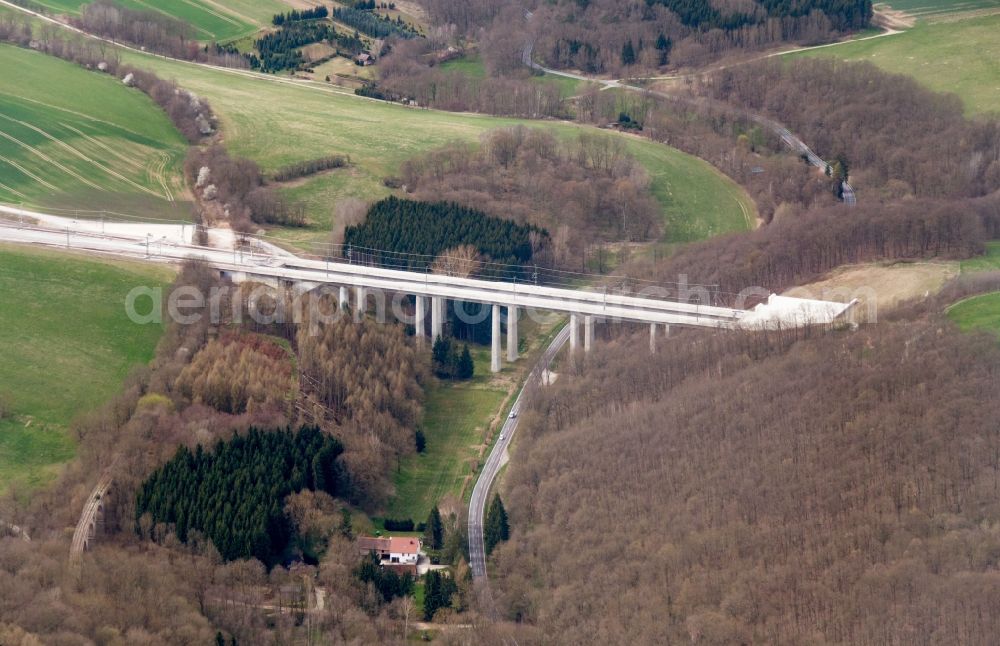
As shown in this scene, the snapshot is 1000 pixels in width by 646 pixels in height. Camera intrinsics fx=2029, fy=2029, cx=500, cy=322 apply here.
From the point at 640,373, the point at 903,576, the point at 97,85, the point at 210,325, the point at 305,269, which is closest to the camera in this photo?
the point at 903,576

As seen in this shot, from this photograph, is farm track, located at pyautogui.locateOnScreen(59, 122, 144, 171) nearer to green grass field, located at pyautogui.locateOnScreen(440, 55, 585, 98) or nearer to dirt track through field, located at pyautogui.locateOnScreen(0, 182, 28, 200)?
dirt track through field, located at pyautogui.locateOnScreen(0, 182, 28, 200)

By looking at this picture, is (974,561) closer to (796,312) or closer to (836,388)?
(836,388)

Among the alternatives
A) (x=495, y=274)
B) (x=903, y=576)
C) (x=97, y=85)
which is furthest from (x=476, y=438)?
(x=97, y=85)

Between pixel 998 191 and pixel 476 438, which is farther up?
pixel 998 191

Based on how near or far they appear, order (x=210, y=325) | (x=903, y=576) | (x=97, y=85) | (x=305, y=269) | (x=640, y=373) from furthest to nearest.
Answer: (x=97, y=85) → (x=305, y=269) → (x=210, y=325) → (x=640, y=373) → (x=903, y=576)

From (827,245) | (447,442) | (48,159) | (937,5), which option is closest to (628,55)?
(937,5)

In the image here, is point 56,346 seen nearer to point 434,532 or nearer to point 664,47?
point 434,532

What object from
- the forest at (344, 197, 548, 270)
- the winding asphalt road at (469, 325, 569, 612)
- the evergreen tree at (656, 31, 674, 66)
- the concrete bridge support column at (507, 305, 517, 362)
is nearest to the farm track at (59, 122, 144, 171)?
the forest at (344, 197, 548, 270)

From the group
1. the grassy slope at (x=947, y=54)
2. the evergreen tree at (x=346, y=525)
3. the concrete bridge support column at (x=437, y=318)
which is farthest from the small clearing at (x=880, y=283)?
the grassy slope at (x=947, y=54)

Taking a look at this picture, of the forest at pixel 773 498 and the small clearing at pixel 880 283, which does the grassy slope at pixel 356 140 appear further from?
the forest at pixel 773 498
